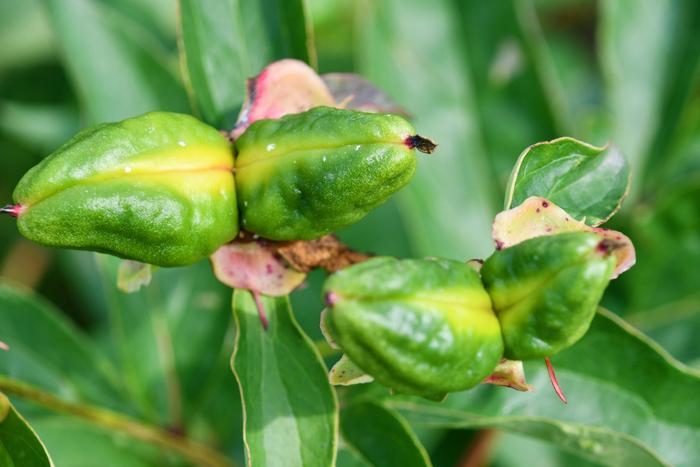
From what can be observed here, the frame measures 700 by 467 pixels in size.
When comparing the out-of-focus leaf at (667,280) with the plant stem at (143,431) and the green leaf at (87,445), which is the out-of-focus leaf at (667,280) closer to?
the plant stem at (143,431)

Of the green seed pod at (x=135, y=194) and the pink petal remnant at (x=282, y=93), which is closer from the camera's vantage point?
the green seed pod at (x=135, y=194)

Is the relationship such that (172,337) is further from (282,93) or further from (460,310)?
(460,310)

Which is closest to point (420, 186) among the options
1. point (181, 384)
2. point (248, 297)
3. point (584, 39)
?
point (181, 384)

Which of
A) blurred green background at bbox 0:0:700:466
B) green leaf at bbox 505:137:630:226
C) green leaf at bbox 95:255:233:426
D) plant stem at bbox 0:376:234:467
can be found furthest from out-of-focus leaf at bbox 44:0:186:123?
green leaf at bbox 505:137:630:226

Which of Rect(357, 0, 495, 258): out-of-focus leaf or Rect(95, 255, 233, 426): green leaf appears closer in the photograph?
Rect(95, 255, 233, 426): green leaf

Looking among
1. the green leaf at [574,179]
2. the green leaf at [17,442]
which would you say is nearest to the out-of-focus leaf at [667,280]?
the green leaf at [574,179]

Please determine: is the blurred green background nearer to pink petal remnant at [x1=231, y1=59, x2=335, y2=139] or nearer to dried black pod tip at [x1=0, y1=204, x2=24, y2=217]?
pink petal remnant at [x1=231, y1=59, x2=335, y2=139]
